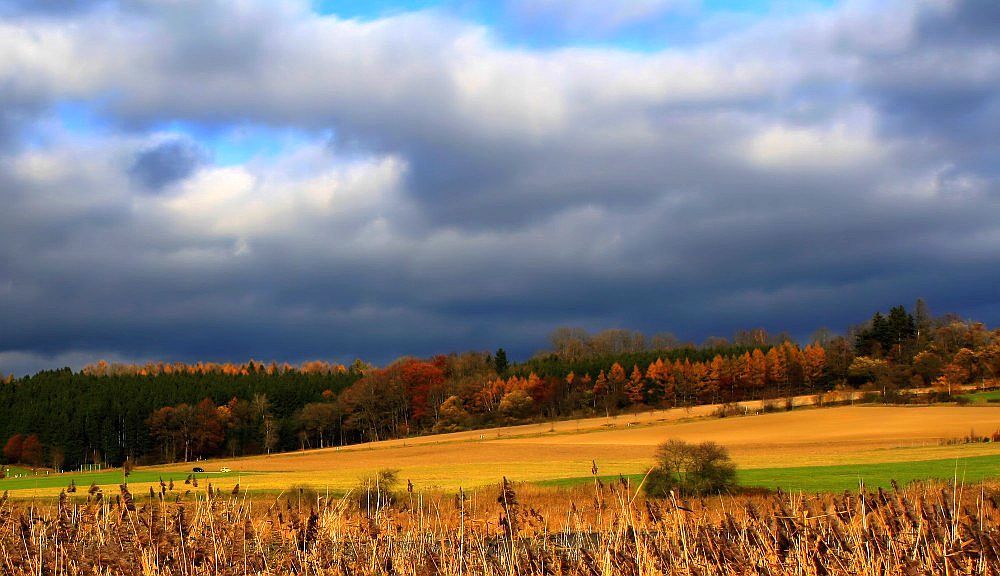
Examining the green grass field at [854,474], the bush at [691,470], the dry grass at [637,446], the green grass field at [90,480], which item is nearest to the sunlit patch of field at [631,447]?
the dry grass at [637,446]

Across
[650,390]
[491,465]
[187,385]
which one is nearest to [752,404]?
[650,390]

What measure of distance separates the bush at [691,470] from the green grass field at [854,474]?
313 centimetres

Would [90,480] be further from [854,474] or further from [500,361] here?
[500,361]

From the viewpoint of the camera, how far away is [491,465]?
2835 inches

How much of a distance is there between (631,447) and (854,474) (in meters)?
39.4

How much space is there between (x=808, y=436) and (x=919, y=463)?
35.0 metres

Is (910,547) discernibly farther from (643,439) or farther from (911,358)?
(911,358)

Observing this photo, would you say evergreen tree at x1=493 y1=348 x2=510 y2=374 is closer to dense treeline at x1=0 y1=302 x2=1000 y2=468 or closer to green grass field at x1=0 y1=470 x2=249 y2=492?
dense treeline at x1=0 y1=302 x2=1000 y2=468

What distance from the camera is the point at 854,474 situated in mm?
46688

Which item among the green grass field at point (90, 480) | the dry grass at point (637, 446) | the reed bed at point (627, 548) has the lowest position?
the dry grass at point (637, 446)

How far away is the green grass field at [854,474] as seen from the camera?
134 feet

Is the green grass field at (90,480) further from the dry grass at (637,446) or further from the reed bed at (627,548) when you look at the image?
the reed bed at (627,548)

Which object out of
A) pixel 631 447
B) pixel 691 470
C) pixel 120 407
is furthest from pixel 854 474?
pixel 120 407

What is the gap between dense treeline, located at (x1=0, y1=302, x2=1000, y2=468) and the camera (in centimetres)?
13325
